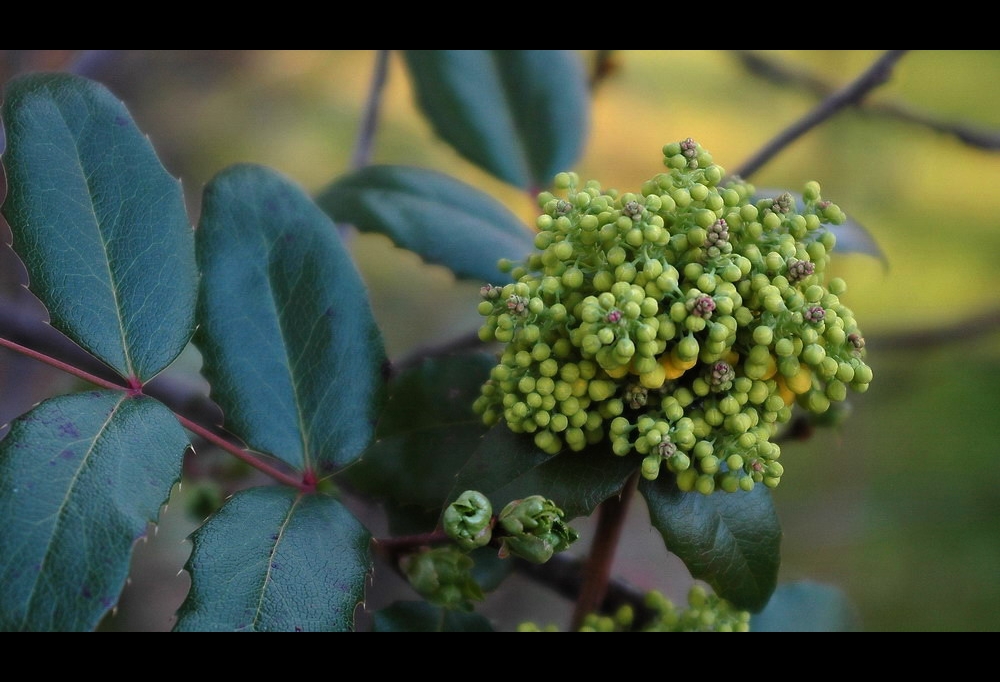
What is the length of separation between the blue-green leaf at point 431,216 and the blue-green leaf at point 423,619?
54 centimetres

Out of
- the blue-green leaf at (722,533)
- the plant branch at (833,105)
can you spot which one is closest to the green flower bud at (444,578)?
the blue-green leaf at (722,533)

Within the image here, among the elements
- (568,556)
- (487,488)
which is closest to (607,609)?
(568,556)

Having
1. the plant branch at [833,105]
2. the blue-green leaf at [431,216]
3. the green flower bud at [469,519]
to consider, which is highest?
the plant branch at [833,105]

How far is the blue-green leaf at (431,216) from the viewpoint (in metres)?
1.49

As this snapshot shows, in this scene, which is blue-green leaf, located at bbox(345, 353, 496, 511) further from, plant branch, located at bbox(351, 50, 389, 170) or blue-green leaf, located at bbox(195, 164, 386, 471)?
plant branch, located at bbox(351, 50, 389, 170)

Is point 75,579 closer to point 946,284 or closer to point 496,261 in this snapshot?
point 496,261

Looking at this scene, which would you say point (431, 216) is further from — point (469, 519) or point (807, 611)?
point (807, 611)

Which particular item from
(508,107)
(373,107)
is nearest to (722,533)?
(508,107)

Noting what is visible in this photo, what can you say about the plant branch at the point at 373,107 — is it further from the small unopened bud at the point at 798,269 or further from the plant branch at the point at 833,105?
the small unopened bud at the point at 798,269

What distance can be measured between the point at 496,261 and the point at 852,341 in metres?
0.67

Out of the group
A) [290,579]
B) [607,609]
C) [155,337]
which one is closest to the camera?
[290,579]

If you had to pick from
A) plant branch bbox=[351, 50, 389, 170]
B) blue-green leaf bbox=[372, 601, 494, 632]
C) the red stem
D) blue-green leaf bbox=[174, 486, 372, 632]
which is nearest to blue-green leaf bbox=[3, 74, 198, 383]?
the red stem

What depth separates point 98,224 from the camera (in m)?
1.14

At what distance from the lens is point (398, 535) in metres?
1.35
